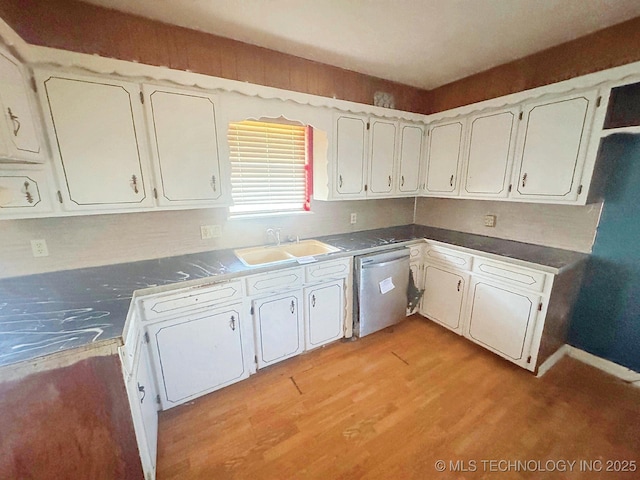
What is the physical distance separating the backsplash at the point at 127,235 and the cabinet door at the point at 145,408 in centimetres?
75

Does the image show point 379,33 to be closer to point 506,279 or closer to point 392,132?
point 392,132

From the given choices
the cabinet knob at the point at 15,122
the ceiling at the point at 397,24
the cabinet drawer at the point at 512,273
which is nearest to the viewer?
the cabinet knob at the point at 15,122

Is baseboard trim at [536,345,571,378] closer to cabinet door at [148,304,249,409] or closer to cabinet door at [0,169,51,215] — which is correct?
cabinet door at [148,304,249,409]

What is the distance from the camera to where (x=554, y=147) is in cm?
190

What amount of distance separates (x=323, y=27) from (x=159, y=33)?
1.06m

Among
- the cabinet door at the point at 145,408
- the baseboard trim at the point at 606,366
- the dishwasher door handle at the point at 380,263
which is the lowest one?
the baseboard trim at the point at 606,366

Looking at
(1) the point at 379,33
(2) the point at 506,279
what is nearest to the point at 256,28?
(1) the point at 379,33

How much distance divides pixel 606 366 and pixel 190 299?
319cm

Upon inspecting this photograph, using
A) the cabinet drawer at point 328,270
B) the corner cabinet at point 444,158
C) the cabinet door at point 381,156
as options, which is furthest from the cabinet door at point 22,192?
the corner cabinet at point 444,158

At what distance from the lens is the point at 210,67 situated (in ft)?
5.93

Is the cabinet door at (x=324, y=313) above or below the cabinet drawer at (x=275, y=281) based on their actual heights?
below

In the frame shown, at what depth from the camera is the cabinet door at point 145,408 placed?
3.78 ft

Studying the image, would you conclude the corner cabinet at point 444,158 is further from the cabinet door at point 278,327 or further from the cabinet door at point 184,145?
the cabinet door at point 184,145

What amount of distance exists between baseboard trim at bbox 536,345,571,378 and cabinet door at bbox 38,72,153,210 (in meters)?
3.17
